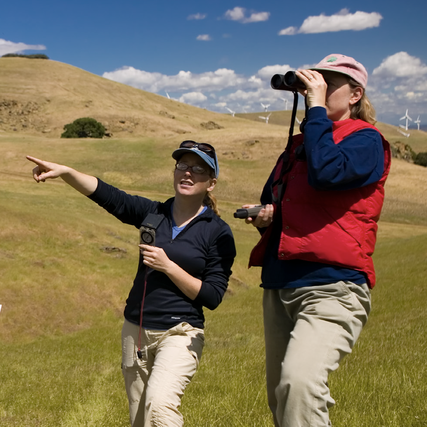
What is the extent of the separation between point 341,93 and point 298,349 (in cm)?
182

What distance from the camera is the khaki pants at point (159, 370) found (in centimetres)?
372

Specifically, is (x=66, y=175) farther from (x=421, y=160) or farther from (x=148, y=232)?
(x=421, y=160)

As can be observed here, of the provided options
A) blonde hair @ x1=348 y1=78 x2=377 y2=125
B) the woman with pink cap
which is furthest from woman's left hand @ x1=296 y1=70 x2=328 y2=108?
blonde hair @ x1=348 y1=78 x2=377 y2=125

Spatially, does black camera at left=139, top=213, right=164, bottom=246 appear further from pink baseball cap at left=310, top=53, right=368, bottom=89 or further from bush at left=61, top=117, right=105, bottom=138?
bush at left=61, top=117, right=105, bottom=138

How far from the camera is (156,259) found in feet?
13.3

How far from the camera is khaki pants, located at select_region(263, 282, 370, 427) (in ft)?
10.3

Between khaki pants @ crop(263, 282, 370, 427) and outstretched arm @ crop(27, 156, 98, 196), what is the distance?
1770mm

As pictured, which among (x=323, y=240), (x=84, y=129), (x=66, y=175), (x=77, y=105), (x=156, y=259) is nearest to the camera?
(x=323, y=240)

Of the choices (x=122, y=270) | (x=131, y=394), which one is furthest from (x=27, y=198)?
(x=131, y=394)

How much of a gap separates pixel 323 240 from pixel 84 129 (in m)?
86.7

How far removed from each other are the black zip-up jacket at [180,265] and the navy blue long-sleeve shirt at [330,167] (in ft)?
2.61

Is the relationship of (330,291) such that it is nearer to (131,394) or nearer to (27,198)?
(131,394)

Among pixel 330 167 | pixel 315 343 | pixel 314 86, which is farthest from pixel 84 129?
pixel 315 343

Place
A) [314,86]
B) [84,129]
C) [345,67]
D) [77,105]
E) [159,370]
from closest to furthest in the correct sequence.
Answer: [314,86] < [345,67] < [159,370] < [84,129] < [77,105]
